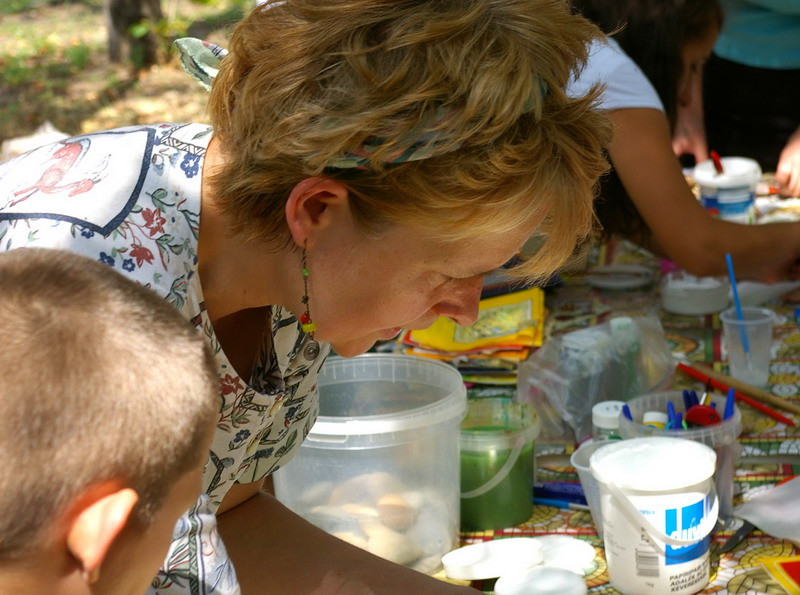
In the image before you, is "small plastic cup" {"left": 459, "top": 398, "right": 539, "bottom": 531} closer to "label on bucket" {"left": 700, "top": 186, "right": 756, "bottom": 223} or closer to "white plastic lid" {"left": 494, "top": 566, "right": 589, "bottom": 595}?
"white plastic lid" {"left": 494, "top": 566, "right": 589, "bottom": 595}

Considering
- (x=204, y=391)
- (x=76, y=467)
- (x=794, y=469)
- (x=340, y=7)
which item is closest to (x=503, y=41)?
(x=340, y=7)

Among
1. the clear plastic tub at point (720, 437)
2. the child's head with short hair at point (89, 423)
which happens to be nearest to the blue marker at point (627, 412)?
the clear plastic tub at point (720, 437)

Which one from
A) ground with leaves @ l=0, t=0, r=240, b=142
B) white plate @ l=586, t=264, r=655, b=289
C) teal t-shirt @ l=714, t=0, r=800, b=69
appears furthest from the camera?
ground with leaves @ l=0, t=0, r=240, b=142

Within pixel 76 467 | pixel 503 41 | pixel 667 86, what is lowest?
pixel 667 86

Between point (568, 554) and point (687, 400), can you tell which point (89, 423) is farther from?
point (687, 400)

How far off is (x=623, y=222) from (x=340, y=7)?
1533 millimetres

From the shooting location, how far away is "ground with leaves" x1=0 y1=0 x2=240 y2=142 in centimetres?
578

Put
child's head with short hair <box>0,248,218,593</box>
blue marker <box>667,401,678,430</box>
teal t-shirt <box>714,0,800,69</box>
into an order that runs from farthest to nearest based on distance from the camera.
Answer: teal t-shirt <box>714,0,800,69</box> → blue marker <box>667,401,678,430</box> → child's head with short hair <box>0,248,218,593</box>

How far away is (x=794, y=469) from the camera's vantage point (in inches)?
68.4

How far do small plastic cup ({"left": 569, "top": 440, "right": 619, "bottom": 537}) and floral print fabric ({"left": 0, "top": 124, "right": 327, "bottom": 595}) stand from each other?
1.93 ft

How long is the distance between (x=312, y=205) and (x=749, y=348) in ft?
4.04

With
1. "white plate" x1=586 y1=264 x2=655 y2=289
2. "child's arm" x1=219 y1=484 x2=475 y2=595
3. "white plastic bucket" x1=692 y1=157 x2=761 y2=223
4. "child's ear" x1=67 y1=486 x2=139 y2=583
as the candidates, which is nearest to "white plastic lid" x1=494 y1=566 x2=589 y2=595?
"child's arm" x1=219 y1=484 x2=475 y2=595

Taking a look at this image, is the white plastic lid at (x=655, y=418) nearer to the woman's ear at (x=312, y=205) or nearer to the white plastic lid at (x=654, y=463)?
the white plastic lid at (x=654, y=463)

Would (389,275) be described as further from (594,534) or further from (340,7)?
(594,534)
